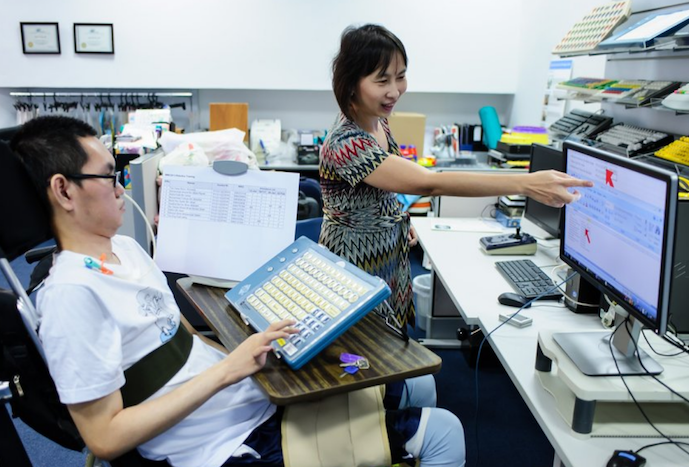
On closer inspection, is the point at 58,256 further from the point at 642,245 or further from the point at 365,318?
the point at 642,245

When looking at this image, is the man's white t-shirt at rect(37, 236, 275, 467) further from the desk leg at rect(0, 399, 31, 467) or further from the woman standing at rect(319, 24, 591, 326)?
the woman standing at rect(319, 24, 591, 326)

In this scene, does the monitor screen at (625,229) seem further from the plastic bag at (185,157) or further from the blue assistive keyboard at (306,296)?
the plastic bag at (185,157)

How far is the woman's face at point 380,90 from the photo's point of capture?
1.60 meters

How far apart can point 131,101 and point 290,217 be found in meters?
3.79

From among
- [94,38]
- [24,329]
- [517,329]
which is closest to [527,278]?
[517,329]

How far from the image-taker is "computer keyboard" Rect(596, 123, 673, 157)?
2.24m

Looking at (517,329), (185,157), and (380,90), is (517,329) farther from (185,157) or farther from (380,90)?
(185,157)

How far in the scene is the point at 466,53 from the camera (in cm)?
452

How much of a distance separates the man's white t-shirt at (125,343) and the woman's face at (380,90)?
0.80 metres

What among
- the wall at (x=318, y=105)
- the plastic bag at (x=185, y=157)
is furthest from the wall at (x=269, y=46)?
the plastic bag at (x=185, y=157)

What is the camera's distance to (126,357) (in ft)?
3.44

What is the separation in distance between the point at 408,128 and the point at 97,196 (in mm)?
3621

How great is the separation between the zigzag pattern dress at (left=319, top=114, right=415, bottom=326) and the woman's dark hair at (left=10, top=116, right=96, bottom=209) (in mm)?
745

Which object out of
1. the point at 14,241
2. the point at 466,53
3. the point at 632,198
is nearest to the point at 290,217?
the point at 14,241
